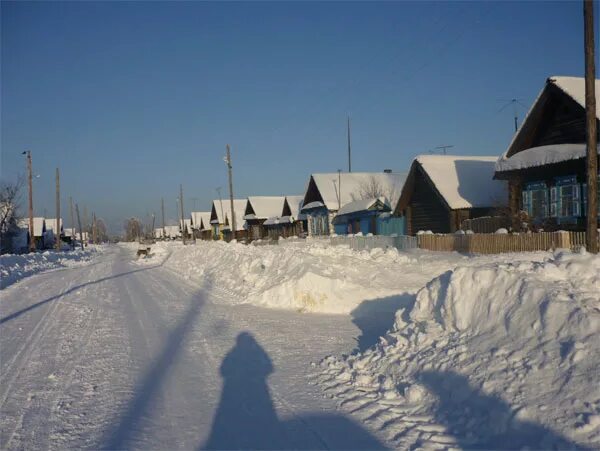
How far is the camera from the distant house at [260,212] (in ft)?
223

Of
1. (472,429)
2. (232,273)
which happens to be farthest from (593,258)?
(232,273)

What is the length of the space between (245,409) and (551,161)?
19.6 meters

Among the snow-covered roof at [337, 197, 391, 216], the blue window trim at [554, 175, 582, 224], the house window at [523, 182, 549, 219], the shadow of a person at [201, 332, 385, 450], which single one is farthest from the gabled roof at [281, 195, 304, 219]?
the shadow of a person at [201, 332, 385, 450]

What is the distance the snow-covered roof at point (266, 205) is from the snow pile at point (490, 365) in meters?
59.7

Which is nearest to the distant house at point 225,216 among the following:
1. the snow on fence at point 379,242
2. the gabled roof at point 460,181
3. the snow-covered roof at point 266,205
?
the snow-covered roof at point 266,205

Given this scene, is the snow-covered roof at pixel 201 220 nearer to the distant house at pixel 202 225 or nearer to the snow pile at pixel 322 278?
the distant house at pixel 202 225

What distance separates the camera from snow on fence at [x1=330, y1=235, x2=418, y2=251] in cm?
2609

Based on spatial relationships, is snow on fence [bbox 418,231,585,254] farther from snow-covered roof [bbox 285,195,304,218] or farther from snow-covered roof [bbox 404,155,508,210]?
snow-covered roof [bbox 285,195,304,218]

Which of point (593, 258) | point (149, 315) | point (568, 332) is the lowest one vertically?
point (149, 315)

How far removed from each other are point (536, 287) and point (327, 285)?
7504 millimetres

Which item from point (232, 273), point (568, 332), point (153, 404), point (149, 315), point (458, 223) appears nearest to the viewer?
point (568, 332)

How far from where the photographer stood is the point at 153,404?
6234 mm

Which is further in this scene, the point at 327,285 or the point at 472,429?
the point at 327,285

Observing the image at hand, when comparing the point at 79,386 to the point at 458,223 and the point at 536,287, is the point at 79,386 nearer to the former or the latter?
the point at 536,287
